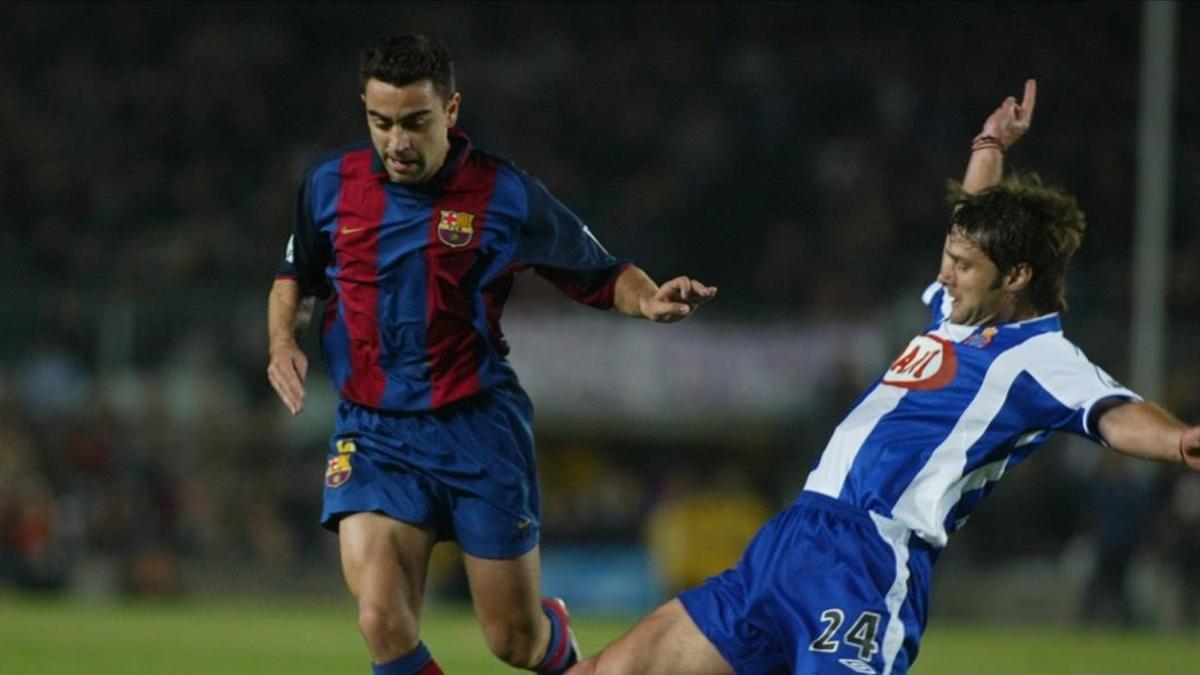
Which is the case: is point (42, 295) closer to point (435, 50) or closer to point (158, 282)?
point (158, 282)

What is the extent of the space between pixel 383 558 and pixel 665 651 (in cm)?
113

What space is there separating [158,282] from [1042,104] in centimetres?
1001

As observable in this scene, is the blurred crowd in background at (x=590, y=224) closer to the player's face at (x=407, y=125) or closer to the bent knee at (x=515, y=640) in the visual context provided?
the bent knee at (x=515, y=640)

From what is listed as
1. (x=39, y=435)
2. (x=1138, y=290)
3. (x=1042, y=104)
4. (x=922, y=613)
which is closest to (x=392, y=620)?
(x=922, y=613)

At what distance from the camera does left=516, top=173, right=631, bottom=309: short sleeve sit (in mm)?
6516

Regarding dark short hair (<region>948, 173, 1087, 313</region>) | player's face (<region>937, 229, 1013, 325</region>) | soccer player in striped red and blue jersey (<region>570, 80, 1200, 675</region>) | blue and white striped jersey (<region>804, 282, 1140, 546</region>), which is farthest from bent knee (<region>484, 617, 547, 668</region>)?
dark short hair (<region>948, 173, 1087, 313</region>)

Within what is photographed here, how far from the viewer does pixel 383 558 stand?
6195 millimetres

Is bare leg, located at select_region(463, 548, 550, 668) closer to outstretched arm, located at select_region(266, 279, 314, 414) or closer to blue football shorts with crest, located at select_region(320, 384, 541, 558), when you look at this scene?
blue football shorts with crest, located at select_region(320, 384, 541, 558)

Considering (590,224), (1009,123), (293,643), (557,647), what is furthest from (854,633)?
(590,224)

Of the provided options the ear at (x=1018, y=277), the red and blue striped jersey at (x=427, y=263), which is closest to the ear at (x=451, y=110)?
the red and blue striped jersey at (x=427, y=263)

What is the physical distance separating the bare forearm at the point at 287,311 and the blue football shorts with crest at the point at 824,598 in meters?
1.77

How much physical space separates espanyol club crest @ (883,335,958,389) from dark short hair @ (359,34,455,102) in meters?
1.71

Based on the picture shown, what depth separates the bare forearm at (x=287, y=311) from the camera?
653 centimetres

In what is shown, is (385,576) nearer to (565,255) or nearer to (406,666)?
(406,666)
